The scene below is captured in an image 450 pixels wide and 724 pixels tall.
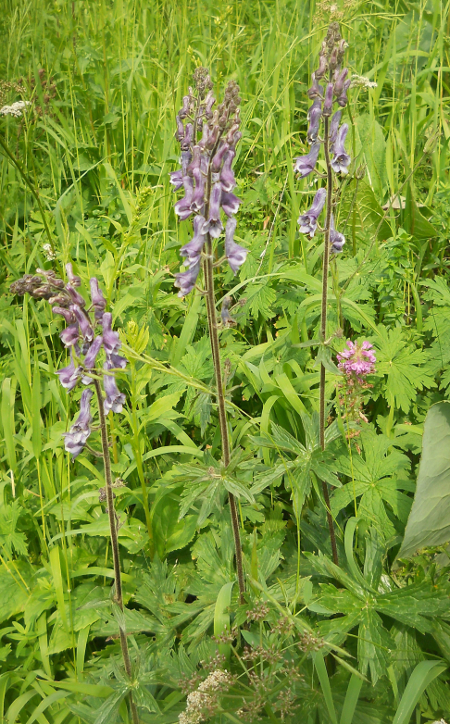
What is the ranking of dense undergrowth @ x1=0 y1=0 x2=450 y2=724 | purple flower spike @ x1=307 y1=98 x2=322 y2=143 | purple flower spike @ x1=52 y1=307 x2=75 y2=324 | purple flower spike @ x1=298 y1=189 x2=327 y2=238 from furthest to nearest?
1. purple flower spike @ x1=298 y1=189 x2=327 y2=238
2. purple flower spike @ x1=307 y1=98 x2=322 y2=143
3. dense undergrowth @ x1=0 y1=0 x2=450 y2=724
4. purple flower spike @ x1=52 y1=307 x2=75 y2=324

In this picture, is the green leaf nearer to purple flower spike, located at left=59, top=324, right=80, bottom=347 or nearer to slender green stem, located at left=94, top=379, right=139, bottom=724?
slender green stem, located at left=94, top=379, right=139, bottom=724

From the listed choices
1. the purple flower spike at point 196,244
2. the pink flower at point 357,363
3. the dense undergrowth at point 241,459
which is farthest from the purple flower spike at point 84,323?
the pink flower at point 357,363

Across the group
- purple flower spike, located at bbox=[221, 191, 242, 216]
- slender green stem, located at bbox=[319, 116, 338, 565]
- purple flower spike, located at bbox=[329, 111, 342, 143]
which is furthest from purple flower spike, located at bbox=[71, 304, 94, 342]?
purple flower spike, located at bbox=[329, 111, 342, 143]

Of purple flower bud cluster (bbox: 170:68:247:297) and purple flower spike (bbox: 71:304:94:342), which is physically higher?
purple flower bud cluster (bbox: 170:68:247:297)

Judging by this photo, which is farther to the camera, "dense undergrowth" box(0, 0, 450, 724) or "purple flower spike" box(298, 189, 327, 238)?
"purple flower spike" box(298, 189, 327, 238)

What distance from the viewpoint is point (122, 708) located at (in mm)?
1983

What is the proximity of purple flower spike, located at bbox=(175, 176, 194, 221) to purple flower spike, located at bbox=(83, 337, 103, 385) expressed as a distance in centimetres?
49

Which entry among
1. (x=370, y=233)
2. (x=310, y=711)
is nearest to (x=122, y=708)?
(x=310, y=711)

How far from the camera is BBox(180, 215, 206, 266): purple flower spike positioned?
1.68 m

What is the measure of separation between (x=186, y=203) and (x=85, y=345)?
22.7 inches

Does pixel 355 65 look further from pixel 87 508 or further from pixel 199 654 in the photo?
pixel 199 654

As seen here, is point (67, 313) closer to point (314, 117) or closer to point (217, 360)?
point (217, 360)

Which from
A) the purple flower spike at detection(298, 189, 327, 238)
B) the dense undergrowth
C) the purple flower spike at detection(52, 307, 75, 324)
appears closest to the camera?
the purple flower spike at detection(52, 307, 75, 324)

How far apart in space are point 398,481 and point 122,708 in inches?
56.6
